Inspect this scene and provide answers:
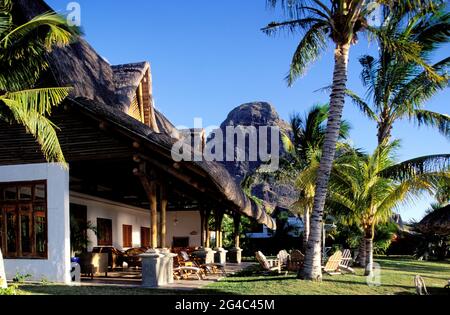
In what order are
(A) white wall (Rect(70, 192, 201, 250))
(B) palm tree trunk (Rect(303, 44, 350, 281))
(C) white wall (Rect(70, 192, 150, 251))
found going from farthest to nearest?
(A) white wall (Rect(70, 192, 201, 250)), (C) white wall (Rect(70, 192, 150, 251)), (B) palm tree trunk (Rect(303, 44, 350, 281))

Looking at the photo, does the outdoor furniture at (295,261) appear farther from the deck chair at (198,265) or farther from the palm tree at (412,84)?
the palm tree at (412,84)

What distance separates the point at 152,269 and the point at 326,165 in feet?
15.0

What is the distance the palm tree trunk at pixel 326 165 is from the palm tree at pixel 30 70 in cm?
570

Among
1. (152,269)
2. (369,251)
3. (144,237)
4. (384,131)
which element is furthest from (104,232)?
(384,131)

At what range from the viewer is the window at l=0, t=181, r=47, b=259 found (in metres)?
11.3

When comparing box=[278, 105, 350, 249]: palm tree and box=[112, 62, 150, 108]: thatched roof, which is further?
box=[278, 105, 350, 249]: palm tree

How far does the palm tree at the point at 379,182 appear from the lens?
12344 millimetres

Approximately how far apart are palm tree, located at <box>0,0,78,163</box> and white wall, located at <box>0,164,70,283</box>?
1.38m

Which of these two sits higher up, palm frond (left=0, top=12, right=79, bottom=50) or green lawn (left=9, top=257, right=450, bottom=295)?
palm frond (left=0, top=12, right=79, bottom=50)

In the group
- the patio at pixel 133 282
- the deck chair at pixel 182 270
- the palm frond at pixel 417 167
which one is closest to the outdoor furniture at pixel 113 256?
the patio at pixel 133 282

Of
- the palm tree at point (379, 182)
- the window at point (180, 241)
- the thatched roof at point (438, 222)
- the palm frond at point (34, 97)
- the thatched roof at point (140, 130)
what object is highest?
the palm frond at point (34, 97)

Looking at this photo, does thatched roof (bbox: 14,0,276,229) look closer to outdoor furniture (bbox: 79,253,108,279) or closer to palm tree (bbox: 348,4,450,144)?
outdoor furniture (bbox: 79,253,108,279)

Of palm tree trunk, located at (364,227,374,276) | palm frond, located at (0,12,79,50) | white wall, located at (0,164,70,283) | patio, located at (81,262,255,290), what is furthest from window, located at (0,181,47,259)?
palm tree trunk, located at (364,227,374,276)
